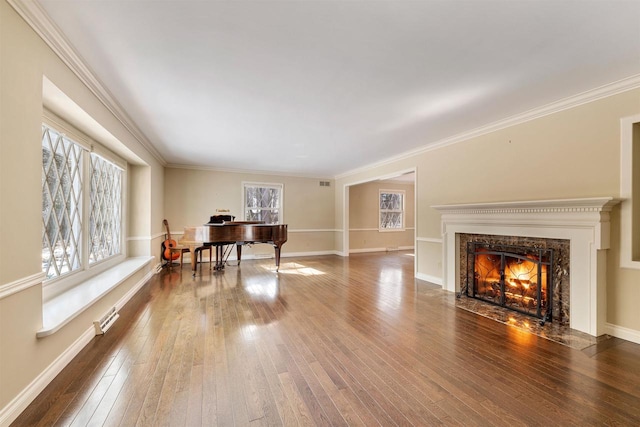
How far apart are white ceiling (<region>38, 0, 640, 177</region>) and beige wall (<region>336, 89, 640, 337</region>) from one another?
314 mm

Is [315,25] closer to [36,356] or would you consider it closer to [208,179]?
[36,356]

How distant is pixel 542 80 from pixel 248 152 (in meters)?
4.57

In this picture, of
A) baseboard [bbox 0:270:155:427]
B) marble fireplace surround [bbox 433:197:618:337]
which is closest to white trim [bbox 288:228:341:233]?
marble fireplace surround [bbox 433:197:618:337]

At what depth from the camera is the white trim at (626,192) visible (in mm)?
2461

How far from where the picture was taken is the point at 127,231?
183 inches

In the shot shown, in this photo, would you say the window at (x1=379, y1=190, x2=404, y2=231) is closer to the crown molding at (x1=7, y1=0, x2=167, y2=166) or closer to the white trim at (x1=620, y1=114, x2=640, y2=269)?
the white trim at (x1=620, y1=114, x2=640, y2=269)

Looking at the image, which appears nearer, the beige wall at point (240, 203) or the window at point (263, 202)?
the beige wall at point (240, 203)

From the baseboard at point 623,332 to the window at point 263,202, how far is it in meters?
6.61

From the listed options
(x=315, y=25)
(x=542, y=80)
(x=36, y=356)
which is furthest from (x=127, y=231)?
(x=542, y=80)

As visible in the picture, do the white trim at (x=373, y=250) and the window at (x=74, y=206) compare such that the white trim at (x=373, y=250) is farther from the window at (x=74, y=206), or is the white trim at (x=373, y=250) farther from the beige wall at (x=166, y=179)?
the window at (x=74, y=206)

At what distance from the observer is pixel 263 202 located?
758 cm

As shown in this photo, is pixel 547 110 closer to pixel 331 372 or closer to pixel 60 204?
pixel 331 372

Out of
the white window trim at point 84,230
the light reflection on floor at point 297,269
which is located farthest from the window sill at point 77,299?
the light reflection on floor at point 297,269

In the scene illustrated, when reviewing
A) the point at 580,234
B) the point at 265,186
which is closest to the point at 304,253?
the point at 265,186
